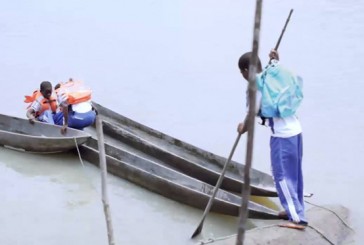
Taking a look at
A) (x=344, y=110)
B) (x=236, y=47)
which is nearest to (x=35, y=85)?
(x=236, y=47)

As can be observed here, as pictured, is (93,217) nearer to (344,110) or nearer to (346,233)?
(346,233)

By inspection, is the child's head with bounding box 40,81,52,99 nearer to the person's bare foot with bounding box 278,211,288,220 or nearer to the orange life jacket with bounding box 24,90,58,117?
the orange life jacket with bounding box 24,90,58,117

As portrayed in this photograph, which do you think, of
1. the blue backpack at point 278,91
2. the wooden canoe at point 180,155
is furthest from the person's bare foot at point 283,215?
the blue backpack at point 278,91

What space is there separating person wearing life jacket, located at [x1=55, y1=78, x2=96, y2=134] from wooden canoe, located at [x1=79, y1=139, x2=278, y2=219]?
0.76 feet

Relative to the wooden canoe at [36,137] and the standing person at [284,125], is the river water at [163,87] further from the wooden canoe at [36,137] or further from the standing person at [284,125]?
the standing person at [284,125]

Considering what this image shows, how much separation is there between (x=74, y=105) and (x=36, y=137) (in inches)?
16.9

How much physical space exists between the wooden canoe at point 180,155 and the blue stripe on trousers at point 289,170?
73 cm

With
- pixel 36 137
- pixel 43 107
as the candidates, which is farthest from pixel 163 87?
pixel 36 137

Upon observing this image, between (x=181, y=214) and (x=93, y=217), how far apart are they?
0.66 m

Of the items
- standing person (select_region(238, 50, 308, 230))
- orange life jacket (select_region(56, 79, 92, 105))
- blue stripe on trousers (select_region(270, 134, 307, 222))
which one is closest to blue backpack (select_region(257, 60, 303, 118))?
standing person (select_region(238, 50, 308, 230))

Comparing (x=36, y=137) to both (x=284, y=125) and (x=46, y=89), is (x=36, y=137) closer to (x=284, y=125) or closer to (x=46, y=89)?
(x=46, y=89)

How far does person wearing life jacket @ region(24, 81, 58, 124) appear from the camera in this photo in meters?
5.59

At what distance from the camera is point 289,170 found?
3.69 metres

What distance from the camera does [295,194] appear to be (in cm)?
374
